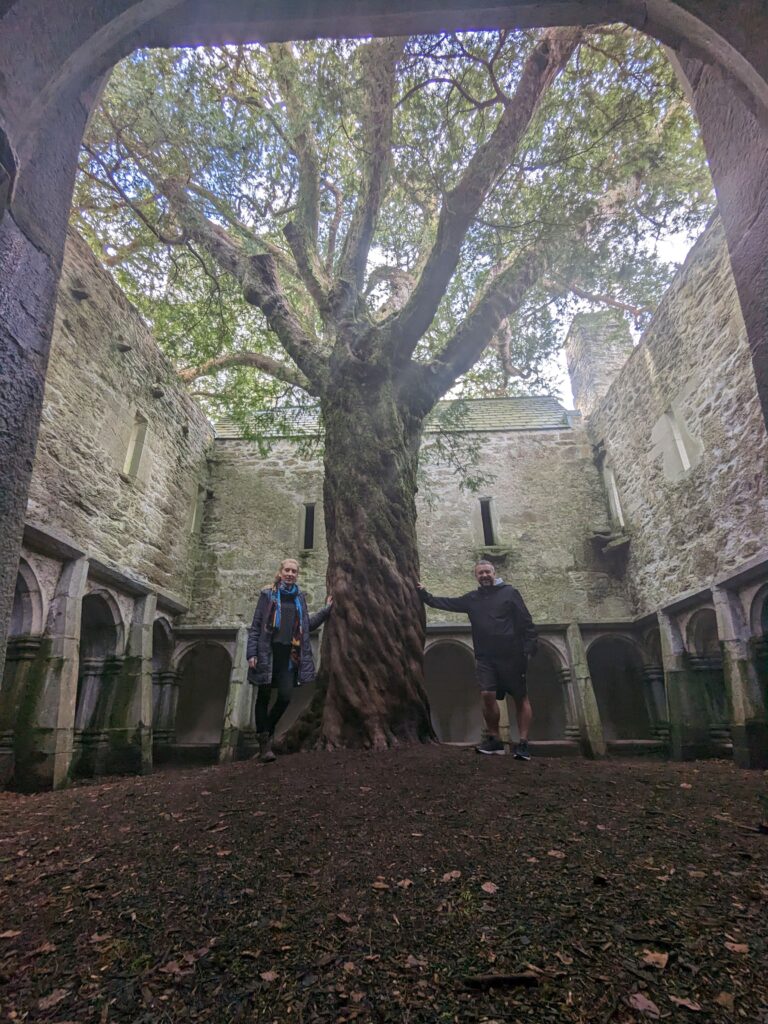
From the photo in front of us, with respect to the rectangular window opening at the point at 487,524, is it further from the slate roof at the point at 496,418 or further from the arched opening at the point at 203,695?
the arched opening at the point at 203,695

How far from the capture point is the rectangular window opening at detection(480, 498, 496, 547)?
1001 centimetres

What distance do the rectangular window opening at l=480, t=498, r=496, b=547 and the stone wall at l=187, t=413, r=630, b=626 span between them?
0.13 meters

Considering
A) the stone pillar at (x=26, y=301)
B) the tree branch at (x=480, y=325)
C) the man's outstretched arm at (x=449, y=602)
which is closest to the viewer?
the stone pillar at (x=26, y=301)

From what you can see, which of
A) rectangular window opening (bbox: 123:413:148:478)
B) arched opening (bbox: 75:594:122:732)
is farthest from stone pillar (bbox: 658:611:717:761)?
rectangular window opening (bbox: 123:413:148:478)

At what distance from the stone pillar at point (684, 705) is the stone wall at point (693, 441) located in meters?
0.74

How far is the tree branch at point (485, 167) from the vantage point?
4.56 metres

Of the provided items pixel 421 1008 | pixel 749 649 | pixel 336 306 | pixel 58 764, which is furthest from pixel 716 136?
pixel 58 764

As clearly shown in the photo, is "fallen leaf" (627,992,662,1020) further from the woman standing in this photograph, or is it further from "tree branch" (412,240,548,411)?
"tree branch" (412,240,548,411)

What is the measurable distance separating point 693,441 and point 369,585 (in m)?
5.56

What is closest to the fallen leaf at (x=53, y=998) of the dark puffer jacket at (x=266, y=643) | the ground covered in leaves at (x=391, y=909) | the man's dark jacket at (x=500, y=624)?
the ground covered in leaves at (x=391, y=909)

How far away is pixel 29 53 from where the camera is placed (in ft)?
4.73

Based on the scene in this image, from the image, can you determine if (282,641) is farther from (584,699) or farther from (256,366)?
(584,699)

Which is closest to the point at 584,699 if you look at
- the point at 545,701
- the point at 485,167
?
the point at 545,701

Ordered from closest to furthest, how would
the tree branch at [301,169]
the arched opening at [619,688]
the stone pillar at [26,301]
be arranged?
the stone pillar at [26,301], the tree branch at [301,169], the arched opening at [619,688]
